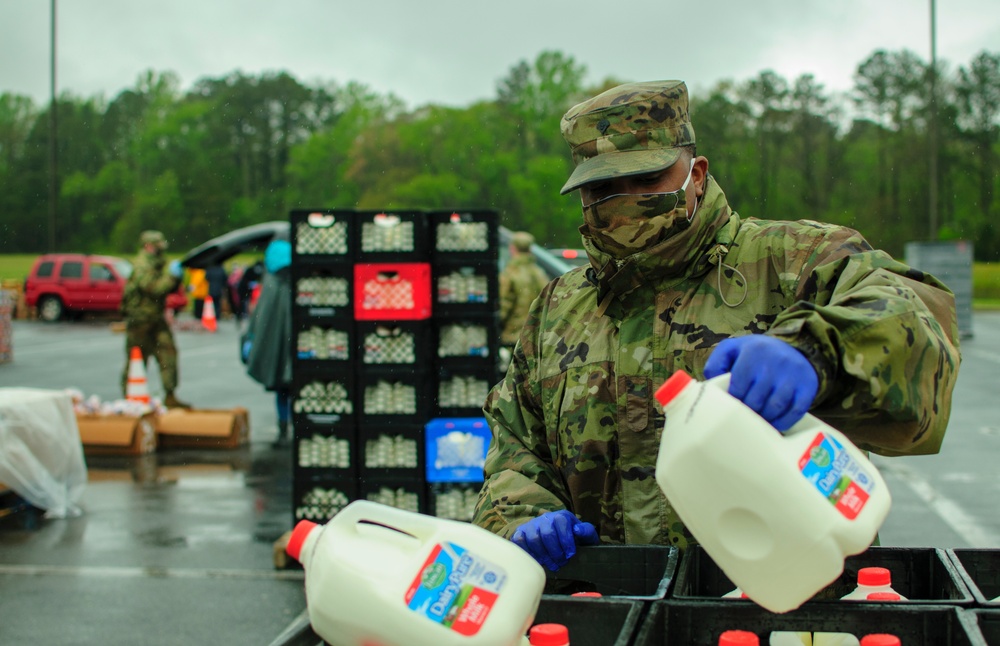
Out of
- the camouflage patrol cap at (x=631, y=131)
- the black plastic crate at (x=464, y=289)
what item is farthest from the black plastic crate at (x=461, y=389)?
the camouflage patrol cap at (x=631, y=131)

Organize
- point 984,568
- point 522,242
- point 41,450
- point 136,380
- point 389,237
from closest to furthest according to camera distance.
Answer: point 984,568
point 389,237
point 41,450
point 522,242
point 136,380

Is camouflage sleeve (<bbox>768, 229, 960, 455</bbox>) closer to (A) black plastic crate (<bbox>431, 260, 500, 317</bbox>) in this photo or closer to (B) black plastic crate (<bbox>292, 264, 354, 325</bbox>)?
(A) black plastic crate (<bbox>431, 260, 500, 317</bbox>)

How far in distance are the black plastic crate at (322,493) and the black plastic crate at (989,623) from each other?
216 inches

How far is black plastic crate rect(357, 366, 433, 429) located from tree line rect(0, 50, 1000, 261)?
24.6 metres

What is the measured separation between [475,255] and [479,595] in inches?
210

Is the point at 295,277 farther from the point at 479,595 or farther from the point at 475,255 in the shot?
the point at 479,595

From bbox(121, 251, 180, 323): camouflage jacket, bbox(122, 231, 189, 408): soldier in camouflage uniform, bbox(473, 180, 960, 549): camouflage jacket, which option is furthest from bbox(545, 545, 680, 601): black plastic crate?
bbox(121, 251, 180, 323): camouflage jacket

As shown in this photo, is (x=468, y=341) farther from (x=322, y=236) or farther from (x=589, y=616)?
(x=589, y=616)

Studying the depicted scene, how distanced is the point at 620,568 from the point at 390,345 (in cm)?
471

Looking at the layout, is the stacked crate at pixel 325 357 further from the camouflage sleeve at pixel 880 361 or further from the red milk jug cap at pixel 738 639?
the red milk jug cap at pixel 738 639

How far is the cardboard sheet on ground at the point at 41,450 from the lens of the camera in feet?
26.8

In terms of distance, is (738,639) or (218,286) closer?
(738,639)

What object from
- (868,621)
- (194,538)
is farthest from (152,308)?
(868,621)

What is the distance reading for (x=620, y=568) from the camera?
7.79 ft
